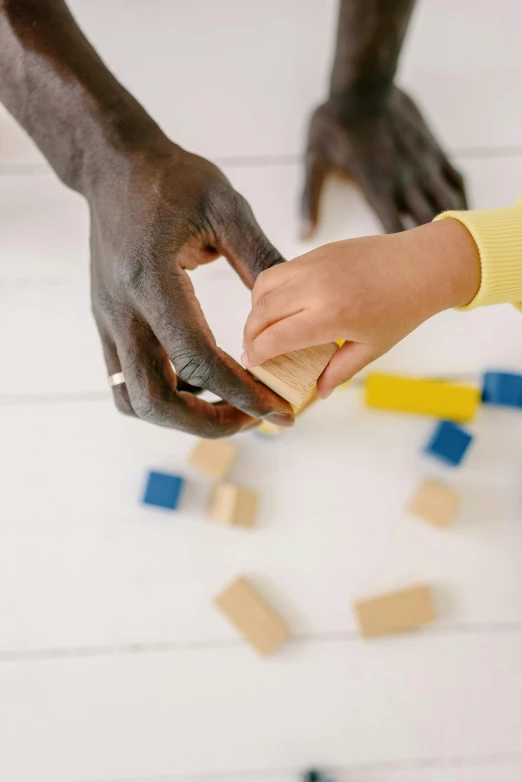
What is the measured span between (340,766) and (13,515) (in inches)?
21.3

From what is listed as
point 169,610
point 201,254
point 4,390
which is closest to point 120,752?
point 169,610

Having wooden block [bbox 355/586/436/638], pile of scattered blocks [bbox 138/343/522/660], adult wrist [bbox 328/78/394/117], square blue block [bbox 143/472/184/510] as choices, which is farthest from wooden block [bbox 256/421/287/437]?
adult wrist [bbox 328/78/394/117]

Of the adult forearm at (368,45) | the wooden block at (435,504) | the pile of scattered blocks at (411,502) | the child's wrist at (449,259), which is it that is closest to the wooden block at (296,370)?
the child's wrist at (449,259)

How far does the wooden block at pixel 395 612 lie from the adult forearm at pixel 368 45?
2.29 feet

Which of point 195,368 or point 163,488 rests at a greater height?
point 195,368

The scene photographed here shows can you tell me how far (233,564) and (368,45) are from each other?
27.9 inches

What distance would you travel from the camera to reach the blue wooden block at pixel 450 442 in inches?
36.4

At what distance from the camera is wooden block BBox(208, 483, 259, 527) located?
91 cm

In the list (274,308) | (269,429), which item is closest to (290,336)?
(274,308)

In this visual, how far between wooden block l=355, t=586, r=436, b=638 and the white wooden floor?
2cm

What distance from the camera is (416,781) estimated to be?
91 cm

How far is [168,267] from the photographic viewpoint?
2.13 ft

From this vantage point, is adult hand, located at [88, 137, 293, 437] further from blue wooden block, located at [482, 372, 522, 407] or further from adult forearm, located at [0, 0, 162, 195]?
blue wooden block, located at [482, 372, 522, 407]

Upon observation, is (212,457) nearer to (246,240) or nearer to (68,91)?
(246,240)
